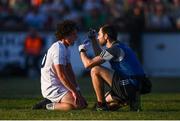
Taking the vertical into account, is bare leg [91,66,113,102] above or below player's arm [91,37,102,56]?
below

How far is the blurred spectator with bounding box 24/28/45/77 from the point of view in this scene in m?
27.0

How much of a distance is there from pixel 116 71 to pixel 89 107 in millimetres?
1065

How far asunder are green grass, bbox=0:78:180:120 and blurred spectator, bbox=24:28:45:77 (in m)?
4.66

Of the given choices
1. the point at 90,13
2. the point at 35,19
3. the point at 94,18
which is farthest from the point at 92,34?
the point at 35,19

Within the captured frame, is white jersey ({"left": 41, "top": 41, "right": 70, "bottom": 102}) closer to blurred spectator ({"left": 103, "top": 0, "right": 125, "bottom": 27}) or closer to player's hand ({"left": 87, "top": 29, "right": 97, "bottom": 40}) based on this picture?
player's hand ({"left": 87, "top": 29, "right": 97, "bottom": 40})

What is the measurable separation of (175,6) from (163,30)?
1.11 m

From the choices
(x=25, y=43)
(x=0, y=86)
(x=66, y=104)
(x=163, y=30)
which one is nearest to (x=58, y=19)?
(x=25, y=43)

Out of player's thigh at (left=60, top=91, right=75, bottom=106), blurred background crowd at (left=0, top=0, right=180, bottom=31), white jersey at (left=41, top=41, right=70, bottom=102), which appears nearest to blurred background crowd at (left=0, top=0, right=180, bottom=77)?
blurred background crowd at (left=0, top=0, right=180, bottom=31)

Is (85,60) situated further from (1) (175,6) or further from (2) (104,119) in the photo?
(1) (175,6)


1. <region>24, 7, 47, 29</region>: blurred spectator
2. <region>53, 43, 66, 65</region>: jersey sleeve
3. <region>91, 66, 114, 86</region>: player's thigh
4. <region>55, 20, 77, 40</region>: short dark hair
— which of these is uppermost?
<region>24, 7, 47, 29</region>: blurred spectator

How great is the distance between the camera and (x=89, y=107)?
14.3 m

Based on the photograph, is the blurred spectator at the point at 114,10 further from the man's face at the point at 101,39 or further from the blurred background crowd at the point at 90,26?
the man's face at the point at 101,39

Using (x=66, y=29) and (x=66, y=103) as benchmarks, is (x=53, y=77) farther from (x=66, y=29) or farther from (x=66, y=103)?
(x=66, y=29)

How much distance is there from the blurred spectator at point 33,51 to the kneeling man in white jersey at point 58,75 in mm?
13120
